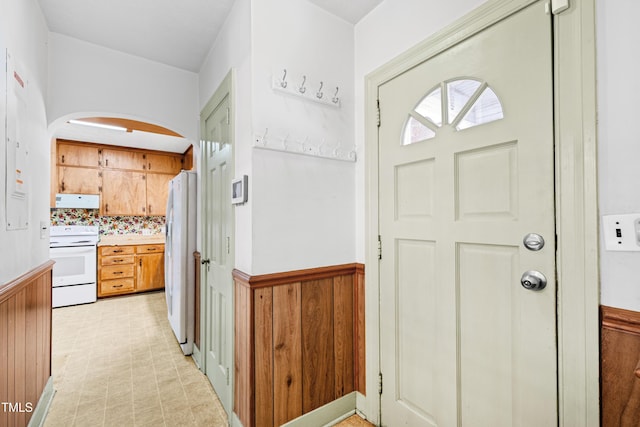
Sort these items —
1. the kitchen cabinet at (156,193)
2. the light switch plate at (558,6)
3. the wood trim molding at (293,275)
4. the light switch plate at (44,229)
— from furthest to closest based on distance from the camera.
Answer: the kitchen cabinet at (156,193) < the light switch plate at (44,229) < the wood trim molding at (293,275) < the light switch plate at (558,6)

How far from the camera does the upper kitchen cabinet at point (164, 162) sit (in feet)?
16.9

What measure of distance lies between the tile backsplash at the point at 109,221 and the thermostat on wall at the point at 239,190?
4.50 meters

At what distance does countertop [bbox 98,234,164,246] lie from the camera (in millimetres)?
4598

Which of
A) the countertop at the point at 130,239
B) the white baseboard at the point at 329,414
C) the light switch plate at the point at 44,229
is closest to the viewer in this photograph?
the white baseboard at the point at 329,414

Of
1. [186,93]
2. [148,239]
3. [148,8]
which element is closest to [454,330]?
[148,8]

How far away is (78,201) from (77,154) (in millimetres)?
746

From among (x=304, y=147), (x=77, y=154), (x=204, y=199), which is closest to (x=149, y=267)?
(x=77, y=154)

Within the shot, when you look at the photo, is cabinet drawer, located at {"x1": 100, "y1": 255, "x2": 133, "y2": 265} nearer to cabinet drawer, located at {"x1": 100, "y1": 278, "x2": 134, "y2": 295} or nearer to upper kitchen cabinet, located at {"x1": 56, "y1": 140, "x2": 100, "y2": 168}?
cabinet drawer, located at {"x1": 100, "y1": 278, "x2": 134, "y2": 295}

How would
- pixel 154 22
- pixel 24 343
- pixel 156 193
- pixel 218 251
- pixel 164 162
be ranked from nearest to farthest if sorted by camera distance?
pixel 24 343
pixel 154 22
pixel 218 251
pixel 156 193
pixel 164 162

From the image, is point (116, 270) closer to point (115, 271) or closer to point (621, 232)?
point (115, 271)

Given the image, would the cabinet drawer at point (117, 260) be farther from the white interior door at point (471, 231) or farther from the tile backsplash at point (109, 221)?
the white interior door at point (471, 231)

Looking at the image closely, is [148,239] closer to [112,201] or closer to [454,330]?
[112,201]

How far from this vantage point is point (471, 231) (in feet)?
4.17

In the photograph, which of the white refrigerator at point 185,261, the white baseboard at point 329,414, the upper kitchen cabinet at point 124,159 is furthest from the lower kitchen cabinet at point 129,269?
the white baseboard at point 329,414
